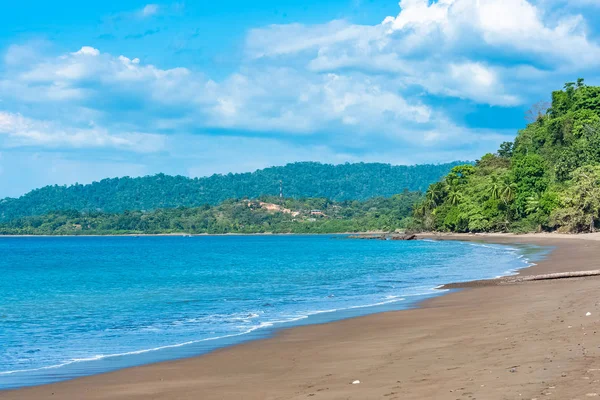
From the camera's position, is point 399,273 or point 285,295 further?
point 399,273

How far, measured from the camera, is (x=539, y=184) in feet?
373

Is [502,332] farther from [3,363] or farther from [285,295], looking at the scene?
[285,295]

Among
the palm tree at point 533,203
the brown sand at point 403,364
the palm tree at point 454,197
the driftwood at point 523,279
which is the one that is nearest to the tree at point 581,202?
the palm tree at point 533,203

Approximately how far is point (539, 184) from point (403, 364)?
354ft

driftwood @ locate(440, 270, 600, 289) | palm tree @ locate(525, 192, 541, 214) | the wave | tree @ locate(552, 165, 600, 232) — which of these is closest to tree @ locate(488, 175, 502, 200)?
palm tree @ locate(525, 192, 541, 214)

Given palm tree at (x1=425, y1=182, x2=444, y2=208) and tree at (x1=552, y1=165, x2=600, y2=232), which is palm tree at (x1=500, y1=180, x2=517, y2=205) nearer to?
tree at (x1=552, y1=165, x2=600, y2=232)

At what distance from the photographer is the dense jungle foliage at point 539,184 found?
312 ft

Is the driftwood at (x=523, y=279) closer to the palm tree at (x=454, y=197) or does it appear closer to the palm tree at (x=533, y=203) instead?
the palm tree at (x=533, y=203)

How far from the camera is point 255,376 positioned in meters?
Result: 13.8

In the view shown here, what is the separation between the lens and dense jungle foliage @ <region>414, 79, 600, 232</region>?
95.2 m

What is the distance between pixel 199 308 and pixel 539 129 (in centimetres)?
12322

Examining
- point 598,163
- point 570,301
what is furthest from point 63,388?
point 598,163

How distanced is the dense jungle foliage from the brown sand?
249 feet

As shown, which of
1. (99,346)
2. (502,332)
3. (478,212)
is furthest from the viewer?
(478,212)
